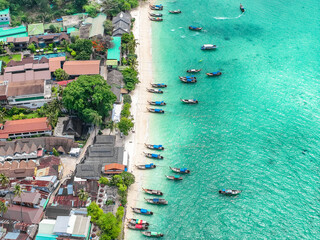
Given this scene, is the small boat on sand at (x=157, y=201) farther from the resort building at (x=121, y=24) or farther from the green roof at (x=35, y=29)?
the green roof at (x=35, y=29)

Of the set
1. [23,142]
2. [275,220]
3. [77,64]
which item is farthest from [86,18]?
[275,220]

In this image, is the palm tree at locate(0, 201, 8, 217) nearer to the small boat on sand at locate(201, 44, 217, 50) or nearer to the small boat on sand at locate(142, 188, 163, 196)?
the small boat on sand at locate(142, 188, 163, 196)

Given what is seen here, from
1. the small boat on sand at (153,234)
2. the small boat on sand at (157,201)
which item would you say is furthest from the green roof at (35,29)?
the small boat on sand at (153,234)

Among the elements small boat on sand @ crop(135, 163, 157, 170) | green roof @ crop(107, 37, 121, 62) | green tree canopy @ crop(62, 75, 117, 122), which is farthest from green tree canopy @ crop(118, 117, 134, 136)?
green roof @ crop(107, 37, 121, 62)

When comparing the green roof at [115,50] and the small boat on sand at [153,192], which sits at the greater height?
the green roof at [115,50]

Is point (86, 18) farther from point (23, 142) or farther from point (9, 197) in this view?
point (9, 197)

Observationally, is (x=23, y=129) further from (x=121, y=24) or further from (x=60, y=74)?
(x=121, y=24)
